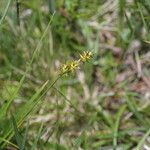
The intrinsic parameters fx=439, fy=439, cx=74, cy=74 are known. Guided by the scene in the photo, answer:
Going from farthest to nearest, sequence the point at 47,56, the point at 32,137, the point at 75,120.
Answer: the point at 47,56 → the point at 75,120 → the point at 32,137

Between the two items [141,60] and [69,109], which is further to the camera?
[141,60]

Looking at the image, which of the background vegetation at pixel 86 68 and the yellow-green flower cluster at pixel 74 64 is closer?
the yellow-green flower cluster at pixel 74 64

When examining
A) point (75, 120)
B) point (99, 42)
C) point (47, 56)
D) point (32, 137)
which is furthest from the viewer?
point (99, 42)

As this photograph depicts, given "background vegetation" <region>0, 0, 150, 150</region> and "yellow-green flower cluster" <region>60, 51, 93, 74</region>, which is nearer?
"yellow-green flower cluster" <region>60, 51, 93, 74</region>

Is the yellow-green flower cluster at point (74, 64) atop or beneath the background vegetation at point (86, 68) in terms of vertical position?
atop

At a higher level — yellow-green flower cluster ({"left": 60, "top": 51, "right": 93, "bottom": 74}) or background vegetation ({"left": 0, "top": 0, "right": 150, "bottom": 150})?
yellow-green flower cluster ({"left": 60, "top": 51, "right": 93, "bottom": 74})

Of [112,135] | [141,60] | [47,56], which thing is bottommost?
[112,135]

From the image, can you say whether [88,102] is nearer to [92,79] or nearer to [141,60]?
[92,79]

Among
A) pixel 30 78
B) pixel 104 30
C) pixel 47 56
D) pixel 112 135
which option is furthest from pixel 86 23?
pixel 112 135
